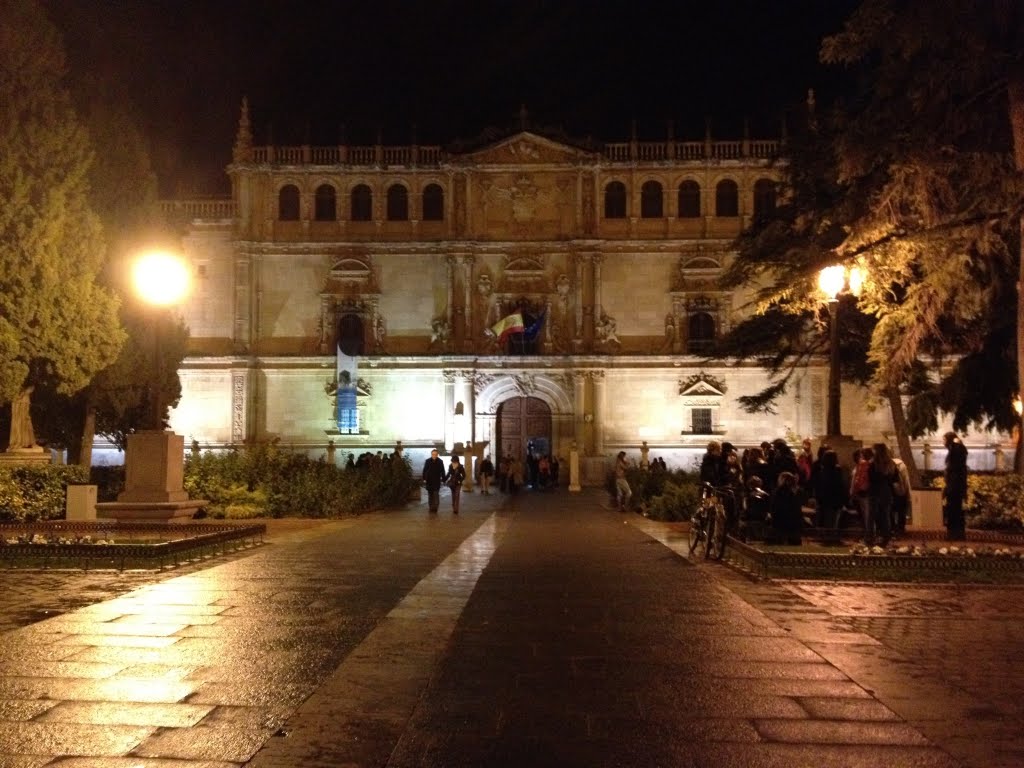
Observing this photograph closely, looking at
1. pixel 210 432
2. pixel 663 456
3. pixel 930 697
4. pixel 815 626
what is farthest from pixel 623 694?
pixel 210 432

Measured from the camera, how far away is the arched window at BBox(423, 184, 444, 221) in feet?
148

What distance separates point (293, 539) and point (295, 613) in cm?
756

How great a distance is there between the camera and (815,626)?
8070mm

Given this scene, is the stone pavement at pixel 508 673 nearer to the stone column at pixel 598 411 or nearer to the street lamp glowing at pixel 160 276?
the street lamp glowing at pixel 160 276

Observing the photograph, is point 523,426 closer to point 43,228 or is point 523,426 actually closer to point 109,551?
point 43,228

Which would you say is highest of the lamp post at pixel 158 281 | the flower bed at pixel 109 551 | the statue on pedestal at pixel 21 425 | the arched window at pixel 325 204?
the arched window at pixel 325 204

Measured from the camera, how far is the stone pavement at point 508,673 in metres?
4.75

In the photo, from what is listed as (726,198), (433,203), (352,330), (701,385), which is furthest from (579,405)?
(726,198)

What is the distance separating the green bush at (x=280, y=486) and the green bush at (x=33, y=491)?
2646 millimetres

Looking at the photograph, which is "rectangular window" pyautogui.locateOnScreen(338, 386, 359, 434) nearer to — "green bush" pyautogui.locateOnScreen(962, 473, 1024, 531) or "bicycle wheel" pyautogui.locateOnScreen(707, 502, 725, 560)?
"green bush" pyautogui.locateOnScreen(962, 473, 1024, 531)

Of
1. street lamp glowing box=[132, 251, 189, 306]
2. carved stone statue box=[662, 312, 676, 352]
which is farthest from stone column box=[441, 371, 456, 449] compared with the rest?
street lamp glowing box=[132, 251, 189, 306]

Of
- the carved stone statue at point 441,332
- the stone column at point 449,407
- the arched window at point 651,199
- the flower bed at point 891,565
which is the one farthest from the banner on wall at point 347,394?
the flower bed at point 891,565

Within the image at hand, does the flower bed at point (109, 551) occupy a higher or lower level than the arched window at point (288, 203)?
lower

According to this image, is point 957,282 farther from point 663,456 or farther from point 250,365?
point 250,365
